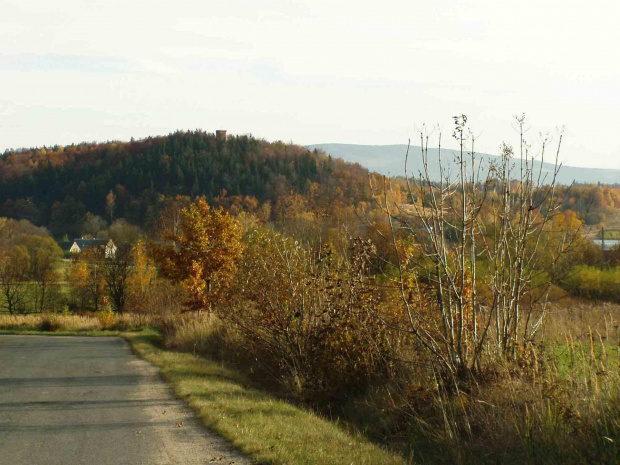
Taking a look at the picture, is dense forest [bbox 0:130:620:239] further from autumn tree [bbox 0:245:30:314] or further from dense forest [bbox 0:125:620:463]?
dense forest [bbox 0:125:620:463]

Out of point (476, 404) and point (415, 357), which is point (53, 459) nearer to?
point (476, 404)

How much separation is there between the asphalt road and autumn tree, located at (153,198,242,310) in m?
16.7

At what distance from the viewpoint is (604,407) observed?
729 cm

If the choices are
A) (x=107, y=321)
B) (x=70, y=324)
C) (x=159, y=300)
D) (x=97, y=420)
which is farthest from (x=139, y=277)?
(x=97, y=420)

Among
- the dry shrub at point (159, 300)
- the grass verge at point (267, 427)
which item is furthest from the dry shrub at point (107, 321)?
the grass verge at point (267, 427)

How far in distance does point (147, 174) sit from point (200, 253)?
309ft

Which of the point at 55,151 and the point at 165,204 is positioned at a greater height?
the point at 55,151

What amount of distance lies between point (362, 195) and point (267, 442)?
7548 cm

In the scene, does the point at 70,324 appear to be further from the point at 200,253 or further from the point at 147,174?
the point at 147,174

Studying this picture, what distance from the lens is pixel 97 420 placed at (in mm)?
9352

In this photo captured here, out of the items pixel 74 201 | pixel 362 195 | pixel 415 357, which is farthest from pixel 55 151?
pixel 415 357

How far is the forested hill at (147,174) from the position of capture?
11450 cm

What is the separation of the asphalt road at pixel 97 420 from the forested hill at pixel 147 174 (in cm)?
9020

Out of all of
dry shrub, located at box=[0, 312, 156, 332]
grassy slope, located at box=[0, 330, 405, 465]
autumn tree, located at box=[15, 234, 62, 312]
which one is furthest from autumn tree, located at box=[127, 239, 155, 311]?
grassy slope, located at box=[0, 330, 405, 465]
